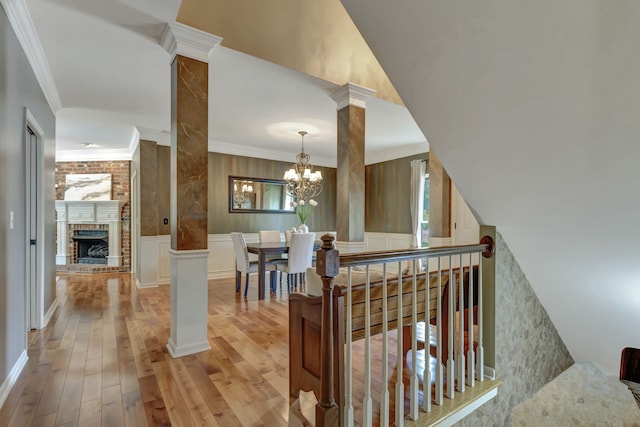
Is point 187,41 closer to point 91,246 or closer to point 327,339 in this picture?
point 327,339

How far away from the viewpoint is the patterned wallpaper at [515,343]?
2.18m

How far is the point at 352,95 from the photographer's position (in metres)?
3.36

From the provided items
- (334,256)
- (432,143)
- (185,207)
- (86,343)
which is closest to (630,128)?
(432,143)

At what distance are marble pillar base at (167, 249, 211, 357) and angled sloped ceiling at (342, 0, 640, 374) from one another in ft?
6.55

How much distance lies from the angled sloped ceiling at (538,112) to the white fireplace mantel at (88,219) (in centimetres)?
687

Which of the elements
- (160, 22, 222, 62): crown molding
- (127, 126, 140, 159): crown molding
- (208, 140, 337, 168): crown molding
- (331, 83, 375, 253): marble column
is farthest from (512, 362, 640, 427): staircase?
(127, 126, 140, 159): crown molding

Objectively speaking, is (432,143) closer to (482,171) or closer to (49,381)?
(482,171)

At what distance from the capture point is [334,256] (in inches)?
53.6

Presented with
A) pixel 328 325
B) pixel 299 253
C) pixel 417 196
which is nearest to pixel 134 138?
pixel 299 253

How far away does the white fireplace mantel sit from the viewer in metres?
6.52

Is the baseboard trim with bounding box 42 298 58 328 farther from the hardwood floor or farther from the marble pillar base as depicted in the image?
the marble pillar base

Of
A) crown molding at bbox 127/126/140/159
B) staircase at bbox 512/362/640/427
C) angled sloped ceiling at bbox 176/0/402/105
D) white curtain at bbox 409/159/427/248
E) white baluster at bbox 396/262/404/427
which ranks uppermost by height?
angled sloped ceiling at bbox 176/0/402/105

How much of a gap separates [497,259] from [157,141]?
17.2ft

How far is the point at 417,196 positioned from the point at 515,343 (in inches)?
147
